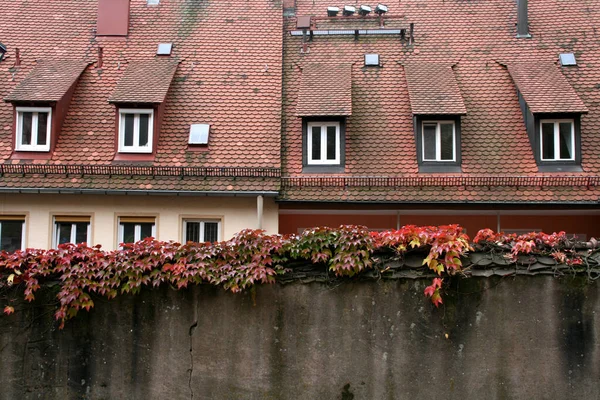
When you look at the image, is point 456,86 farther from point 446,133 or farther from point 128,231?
point 128,231

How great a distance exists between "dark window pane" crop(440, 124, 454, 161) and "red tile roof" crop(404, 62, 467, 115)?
574mm

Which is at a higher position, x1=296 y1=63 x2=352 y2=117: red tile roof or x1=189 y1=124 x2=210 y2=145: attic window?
x1=296 y1=63 x2=352 y2=117: red tile roof

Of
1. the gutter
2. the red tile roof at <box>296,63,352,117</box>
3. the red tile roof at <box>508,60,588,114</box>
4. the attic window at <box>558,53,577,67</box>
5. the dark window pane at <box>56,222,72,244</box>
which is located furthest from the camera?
the attic window at <box>558,53,577,67</box>

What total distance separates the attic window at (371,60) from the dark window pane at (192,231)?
707cm

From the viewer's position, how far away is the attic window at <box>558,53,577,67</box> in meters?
18.7

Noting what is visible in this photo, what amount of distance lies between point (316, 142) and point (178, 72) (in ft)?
15.5

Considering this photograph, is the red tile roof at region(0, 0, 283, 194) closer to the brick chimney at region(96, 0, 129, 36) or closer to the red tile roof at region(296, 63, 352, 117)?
the brick chimney at region(96, 0, 129, 36)

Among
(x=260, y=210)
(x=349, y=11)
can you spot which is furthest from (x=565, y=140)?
(x=349, y=11)

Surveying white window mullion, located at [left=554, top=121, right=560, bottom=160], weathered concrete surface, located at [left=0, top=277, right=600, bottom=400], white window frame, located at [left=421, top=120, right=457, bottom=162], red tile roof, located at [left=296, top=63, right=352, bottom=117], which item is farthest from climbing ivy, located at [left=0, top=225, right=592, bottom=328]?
white window mullion, located at [left=554, top=121, right=560, bottom=160]

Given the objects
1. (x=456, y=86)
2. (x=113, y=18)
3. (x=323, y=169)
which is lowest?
(x=323, y=169)

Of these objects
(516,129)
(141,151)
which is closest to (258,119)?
(141,151)

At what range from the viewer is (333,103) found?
55.3 ft

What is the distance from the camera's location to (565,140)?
54.4ft

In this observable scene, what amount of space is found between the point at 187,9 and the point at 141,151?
21.8ft
